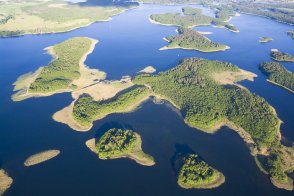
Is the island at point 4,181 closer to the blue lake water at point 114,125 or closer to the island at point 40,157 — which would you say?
the blue lake water at point 114,125

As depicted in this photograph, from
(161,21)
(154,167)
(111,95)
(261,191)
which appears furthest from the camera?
(161,21)

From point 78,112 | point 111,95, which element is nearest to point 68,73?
point 111,95

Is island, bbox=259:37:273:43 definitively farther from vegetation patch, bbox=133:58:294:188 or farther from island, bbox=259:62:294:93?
vegetation patch, bbox=133:58:294:188

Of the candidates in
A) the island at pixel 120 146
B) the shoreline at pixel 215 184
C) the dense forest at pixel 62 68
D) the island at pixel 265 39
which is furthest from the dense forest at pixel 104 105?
the island at pixel 265 39

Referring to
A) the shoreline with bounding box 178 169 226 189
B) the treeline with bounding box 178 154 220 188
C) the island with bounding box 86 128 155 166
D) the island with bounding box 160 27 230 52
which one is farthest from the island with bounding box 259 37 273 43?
the shoreline with bounding box 178 169 226 189

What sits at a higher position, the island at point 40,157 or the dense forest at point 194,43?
the island at point 40,157

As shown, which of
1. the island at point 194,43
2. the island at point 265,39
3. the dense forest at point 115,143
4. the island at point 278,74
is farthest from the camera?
the island at point 265,39

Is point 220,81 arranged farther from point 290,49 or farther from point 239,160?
point 290,49

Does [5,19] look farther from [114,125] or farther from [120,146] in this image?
[120,146]

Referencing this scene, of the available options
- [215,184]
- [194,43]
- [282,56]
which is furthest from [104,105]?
[282,56]
